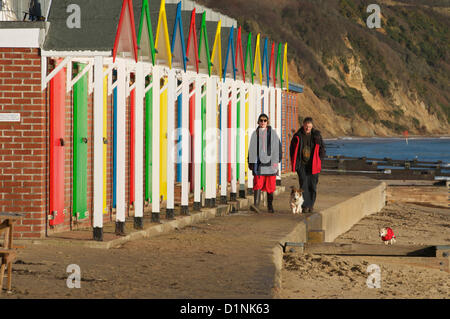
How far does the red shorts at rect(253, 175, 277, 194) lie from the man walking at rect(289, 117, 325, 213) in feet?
1.65

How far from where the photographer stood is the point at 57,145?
43.4 feet

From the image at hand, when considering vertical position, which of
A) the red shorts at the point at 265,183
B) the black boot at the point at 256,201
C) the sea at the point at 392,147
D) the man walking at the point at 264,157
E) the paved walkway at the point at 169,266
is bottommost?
the sea at the point at 392,147

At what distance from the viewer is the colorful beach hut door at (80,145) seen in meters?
13.8

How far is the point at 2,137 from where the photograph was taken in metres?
12.8

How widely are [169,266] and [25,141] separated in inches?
112

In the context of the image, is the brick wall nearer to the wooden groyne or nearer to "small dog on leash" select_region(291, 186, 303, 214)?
"small dog on leash" select_region(291, 186, 303, 214)

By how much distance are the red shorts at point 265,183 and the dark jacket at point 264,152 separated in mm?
97

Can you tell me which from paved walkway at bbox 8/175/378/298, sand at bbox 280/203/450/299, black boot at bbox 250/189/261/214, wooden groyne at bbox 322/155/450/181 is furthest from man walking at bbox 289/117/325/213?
wooden groyne at bbox 322/155/450/181

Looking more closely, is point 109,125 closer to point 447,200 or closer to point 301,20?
point 447,200

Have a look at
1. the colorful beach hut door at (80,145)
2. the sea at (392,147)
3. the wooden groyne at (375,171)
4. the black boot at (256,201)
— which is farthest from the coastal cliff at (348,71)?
the colorful beach hut door at (80,145)

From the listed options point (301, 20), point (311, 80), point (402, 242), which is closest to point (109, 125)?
point (402, 242)

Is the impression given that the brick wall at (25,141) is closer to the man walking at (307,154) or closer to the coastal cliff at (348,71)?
the man walking at (307,154)

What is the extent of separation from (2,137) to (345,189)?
599 inches

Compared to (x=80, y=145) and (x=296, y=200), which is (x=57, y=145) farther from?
(x=296, y=200)
